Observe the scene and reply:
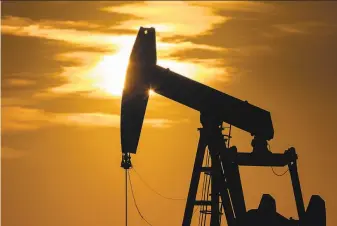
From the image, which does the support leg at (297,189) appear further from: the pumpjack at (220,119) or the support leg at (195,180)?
the support leg at (195,180)

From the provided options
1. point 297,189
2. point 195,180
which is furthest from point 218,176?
point 297,189

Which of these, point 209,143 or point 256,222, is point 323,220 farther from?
point 209,143

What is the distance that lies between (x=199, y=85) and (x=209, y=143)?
2086mm

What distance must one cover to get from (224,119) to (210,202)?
3.26m

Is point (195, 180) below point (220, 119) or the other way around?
below

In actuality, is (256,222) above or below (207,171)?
below

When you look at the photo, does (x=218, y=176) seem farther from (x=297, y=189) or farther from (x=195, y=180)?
(x=297, y=189)

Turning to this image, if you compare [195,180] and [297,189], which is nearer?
[297,189]

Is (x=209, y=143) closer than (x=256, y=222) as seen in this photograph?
No

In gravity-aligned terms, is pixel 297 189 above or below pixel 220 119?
below

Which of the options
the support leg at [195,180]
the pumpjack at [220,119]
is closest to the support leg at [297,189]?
the pumpjack at [220,119]

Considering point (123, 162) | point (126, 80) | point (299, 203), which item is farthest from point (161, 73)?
point (299, 203)

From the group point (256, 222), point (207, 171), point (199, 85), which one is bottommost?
point (256, 222)

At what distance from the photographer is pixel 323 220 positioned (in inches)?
1221
